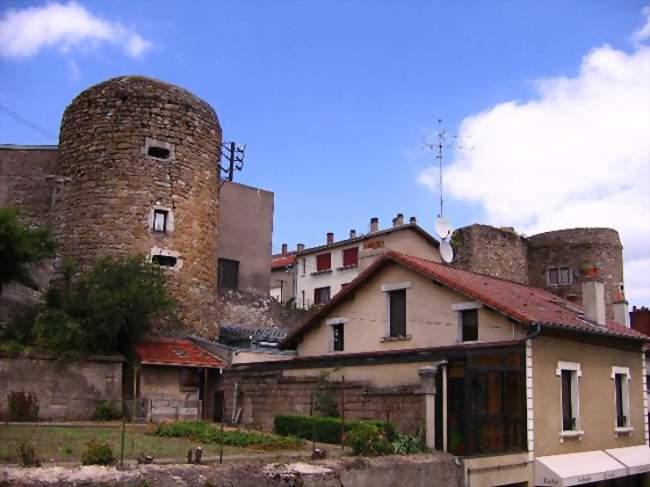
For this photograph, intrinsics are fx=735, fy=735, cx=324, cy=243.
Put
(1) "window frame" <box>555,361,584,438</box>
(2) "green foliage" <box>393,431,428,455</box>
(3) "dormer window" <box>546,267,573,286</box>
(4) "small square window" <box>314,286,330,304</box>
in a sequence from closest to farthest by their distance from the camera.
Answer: (2) "green foliage" <box>393,431,428,455</box> → (1) "window frame" <box>555,361,584,438</box> → (3) "dormer window" <box>546,267,573,286</box> → (4) "small square window" <box>314,286,330,304</box>

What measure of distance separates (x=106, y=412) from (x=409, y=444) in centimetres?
979

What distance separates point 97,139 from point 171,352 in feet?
26.3

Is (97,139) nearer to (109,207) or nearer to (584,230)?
(109,207)

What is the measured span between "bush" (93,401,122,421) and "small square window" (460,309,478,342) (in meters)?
9.97

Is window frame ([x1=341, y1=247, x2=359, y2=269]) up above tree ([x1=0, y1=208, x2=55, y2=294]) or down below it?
above

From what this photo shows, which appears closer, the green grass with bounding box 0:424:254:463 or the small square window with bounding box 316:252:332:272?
the green grass with bounding box 0:424:254:463

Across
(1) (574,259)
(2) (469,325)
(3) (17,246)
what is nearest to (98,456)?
(2) (469,325)

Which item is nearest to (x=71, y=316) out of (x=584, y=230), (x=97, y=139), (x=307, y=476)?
(x=97, y=139)

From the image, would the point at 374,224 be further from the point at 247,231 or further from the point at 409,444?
the point at 409,444

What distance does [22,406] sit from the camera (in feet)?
64.2

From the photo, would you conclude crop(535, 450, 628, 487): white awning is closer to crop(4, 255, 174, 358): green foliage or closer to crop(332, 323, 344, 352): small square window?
crop(332, 323, 344, 352): small square window

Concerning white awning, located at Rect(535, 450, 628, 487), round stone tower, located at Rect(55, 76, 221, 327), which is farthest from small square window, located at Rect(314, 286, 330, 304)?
white awning, located at Rect(535, 450, 628, 487)

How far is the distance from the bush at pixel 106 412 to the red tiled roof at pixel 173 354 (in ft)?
5.02

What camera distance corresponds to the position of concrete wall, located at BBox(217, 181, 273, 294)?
32156 mm
